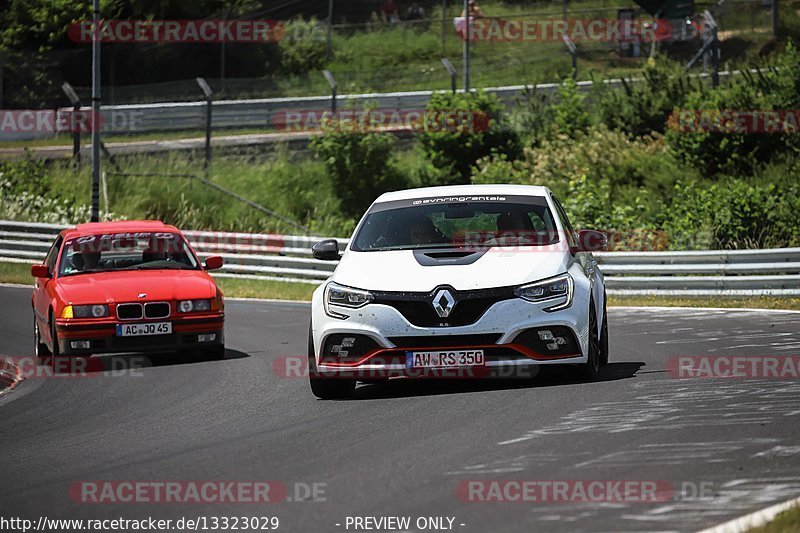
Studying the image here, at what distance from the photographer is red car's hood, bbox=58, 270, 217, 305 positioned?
15.0m

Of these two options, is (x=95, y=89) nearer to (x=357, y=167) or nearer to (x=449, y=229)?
(x=357, y=167)

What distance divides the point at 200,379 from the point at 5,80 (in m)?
35.0

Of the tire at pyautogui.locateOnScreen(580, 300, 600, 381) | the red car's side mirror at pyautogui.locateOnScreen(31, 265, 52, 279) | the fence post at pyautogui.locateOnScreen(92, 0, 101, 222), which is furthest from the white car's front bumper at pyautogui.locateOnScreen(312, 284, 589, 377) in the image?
the fence post at pyautogui.locateOnScreen(92, 0, 101, 222)

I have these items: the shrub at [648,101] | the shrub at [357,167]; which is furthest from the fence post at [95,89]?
the shrub at [648,101]

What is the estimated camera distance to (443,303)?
10828mm

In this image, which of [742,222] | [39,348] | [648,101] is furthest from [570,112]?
[39,348]

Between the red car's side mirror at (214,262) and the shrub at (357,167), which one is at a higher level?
the red car's side mirror at (214,262)

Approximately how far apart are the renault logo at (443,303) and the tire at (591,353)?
4.06 ft

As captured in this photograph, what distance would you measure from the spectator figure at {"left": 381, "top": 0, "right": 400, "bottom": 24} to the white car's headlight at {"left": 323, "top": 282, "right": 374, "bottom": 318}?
52.2m

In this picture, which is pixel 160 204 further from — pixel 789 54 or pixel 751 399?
pixel 751 399

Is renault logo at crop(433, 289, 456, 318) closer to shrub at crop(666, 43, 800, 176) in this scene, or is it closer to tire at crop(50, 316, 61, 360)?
tire at crop(50, 316, 61, 360)

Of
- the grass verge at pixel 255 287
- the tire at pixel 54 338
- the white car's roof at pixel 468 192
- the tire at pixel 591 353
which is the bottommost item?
the grass verge at pixel 255 287

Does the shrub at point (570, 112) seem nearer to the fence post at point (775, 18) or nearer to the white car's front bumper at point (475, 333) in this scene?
the fence post at point (775, 18)

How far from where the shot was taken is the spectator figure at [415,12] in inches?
2491
